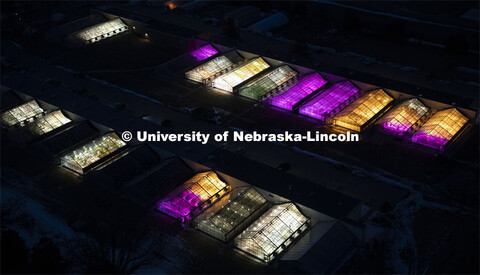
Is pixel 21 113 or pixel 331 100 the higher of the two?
pixel 331 100

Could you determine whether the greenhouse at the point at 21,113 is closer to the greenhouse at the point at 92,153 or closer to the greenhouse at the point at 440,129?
the greenhouse at the point at 92,153

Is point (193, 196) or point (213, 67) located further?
point (213, 67)

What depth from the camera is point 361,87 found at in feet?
256

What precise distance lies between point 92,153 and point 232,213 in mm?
18797

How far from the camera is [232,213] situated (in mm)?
55969

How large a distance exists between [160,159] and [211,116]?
13.6 m

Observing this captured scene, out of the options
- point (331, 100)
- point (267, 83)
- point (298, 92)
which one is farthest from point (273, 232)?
point (267, 83)

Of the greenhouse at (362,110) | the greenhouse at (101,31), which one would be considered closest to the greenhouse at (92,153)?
the greenhouse at (362,110)

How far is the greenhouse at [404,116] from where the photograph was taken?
7031 centimetres

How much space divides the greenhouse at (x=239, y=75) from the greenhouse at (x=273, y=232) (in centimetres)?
2970

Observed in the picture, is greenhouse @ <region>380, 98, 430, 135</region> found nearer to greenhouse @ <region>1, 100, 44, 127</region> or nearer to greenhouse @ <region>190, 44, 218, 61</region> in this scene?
greenhouse @ <region>190, 44, 218, 61</region>

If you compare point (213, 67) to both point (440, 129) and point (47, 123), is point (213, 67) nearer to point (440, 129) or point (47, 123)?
point (47, 123)

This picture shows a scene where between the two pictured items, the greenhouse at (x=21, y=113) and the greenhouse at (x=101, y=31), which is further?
the greenhouse at (x=101, y=31)

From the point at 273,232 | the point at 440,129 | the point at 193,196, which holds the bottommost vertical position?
the point at 193,196
